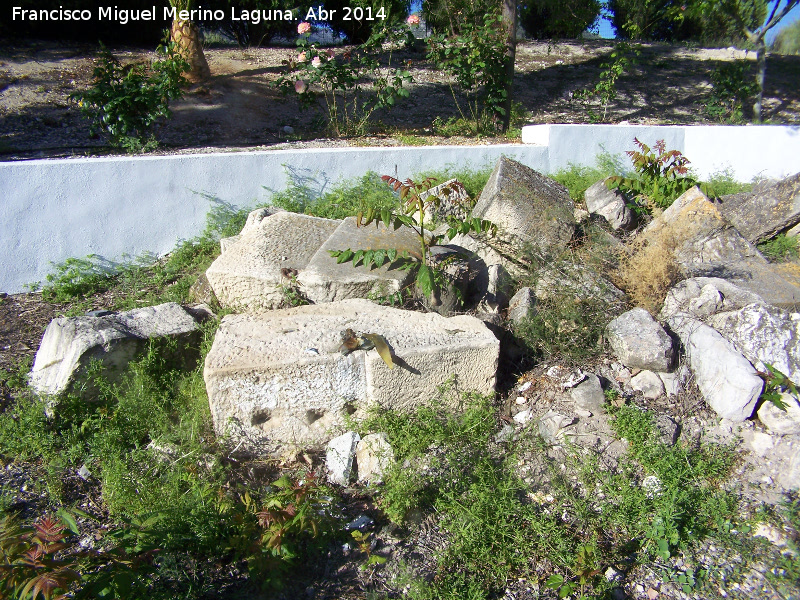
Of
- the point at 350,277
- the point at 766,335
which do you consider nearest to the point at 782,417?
the point at 766,335

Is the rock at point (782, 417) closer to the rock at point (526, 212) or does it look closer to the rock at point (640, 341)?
the rock at point (640, 341)

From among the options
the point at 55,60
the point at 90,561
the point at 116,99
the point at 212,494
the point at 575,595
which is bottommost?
the point at 575,595

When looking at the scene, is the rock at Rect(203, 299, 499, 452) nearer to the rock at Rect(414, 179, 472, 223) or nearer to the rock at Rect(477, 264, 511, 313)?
the rock at Rect(477, 264, 511, 313)

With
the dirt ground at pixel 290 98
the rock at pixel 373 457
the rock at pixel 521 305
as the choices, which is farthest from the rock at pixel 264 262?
the dirt ground at pixel 290 98

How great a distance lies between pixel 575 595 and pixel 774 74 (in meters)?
16.1

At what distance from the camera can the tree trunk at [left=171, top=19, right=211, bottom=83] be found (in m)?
8.95

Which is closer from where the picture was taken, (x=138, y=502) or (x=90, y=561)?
(x=90, y=561)

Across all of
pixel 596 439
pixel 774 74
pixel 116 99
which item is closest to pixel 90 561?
pixel 596 439

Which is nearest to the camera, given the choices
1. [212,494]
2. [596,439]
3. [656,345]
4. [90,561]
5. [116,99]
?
[90,561]

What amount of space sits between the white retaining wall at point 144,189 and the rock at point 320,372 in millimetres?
2344

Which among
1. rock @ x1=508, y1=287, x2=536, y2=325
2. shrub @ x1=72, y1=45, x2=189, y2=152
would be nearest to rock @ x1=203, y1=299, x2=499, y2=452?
rock @ x1=508, y1=287, x2=536, y2=325

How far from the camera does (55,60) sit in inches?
416

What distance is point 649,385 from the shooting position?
3.68 m

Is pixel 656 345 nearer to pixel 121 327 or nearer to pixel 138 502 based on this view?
pixel 138 502
